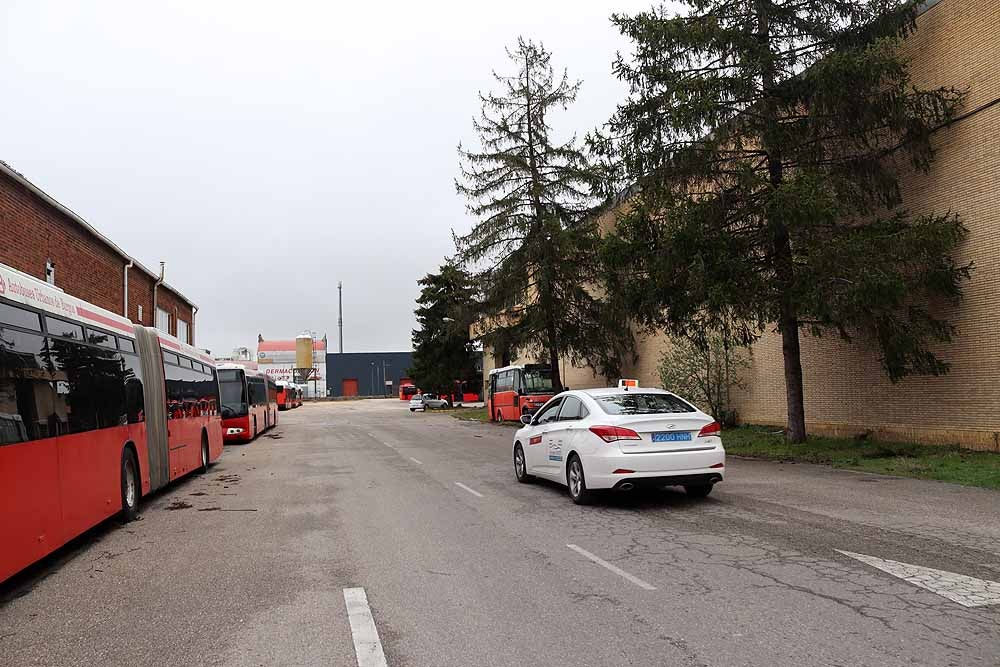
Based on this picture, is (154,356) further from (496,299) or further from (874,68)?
(496,299)

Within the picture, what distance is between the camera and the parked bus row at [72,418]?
6539 mm

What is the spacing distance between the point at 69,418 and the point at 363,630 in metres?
4.79

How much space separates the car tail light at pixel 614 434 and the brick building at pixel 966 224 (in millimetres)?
8876

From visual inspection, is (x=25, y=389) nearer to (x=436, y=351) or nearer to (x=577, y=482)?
(x=577, y=482)

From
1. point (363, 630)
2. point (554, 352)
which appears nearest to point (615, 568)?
point (363, 630)

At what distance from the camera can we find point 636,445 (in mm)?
9688

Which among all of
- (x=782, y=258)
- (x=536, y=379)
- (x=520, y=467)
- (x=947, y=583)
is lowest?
(x=947, y=583)

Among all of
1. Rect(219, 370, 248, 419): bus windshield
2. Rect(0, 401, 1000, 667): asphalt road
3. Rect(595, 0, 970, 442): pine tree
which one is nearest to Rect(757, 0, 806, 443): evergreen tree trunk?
Rect(595, 0, 970, 442): pine tree

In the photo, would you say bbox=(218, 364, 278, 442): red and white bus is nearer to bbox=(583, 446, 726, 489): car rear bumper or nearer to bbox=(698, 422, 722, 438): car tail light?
bbox=(583, 446, 726, 489): car rear bumper

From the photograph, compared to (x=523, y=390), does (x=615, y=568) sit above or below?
below

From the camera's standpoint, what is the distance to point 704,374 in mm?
24141

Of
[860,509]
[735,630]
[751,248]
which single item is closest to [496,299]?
[751,248]

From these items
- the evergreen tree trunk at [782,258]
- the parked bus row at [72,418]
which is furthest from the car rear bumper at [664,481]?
the parked bus row at [72,418]

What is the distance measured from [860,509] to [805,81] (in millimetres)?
9627
